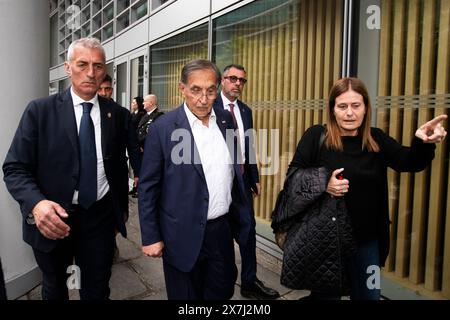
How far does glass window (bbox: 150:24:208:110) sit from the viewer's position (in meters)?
5.87

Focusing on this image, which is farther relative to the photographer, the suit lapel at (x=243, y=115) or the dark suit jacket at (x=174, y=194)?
the suit lapel at (x=243, y=115)

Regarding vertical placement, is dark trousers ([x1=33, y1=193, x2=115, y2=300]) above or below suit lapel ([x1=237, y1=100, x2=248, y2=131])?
below

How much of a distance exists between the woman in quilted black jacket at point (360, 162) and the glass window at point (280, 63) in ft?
5.01

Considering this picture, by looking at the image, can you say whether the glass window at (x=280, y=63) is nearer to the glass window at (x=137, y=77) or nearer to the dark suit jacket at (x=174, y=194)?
the dark suit jacket at (x=174, y=194)

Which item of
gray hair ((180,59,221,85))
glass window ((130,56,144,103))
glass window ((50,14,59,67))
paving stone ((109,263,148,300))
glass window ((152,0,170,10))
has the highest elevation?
glass window ((50,14,59,67))

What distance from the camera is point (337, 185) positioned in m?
2.02

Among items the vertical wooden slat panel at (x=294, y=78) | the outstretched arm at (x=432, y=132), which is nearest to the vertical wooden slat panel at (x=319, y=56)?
the vertical wooden slat panel at (x=294, y=78)

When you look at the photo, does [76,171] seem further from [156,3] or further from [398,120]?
[156,3]

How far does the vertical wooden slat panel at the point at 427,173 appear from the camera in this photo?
2.75 metres

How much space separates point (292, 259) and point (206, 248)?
0.49 meters

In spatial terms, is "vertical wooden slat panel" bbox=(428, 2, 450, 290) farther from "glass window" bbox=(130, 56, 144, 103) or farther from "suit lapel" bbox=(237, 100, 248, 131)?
"glass window" bbox=(130, 56, 144, 103)

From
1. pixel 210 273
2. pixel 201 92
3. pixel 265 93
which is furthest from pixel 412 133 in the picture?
pixel 265 93

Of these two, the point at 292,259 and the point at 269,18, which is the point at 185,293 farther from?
the point at 269,18

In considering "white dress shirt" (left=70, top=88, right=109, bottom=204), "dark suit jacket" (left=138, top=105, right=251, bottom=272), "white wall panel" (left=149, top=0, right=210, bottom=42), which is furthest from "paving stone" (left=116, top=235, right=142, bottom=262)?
"white wall panel" (left=149, top=0, right=210, bottom=42)
